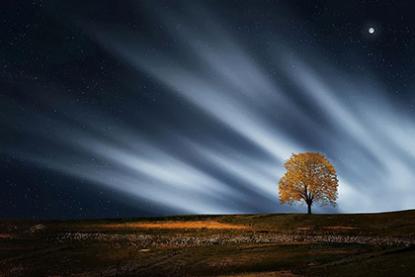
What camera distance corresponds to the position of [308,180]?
331 ft

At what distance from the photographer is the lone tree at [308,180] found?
101m

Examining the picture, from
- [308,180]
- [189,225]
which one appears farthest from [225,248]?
[308,180]

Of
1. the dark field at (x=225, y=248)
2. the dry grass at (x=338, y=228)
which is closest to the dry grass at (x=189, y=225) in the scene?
the dark field at (x=225, y=248)

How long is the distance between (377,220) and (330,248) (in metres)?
31.6

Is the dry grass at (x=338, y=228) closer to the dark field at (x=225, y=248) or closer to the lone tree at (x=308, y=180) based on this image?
the dark field at (x=225, y=248)

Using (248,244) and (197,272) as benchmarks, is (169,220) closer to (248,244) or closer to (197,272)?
(248,244)

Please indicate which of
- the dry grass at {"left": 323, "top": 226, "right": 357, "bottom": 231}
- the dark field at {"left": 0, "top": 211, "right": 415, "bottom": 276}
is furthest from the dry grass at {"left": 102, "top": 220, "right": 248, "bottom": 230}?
the dry grass at {"left": 323, "top": 226, "right": 357, "bottom": 231}

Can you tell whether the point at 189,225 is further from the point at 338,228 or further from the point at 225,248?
the point at 225,248

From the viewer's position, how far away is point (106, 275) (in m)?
39.8

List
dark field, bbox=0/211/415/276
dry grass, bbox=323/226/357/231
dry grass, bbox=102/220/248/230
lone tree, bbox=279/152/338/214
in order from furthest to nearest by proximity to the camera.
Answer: lone tree, bbox=279/152/338/214 < dry grass, bbox=102/220/248/230 < dry grass, bbox=323/226/357/231 < dark field, bbox=0/211/415/276

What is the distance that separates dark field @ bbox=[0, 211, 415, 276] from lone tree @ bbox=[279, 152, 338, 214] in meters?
17.5

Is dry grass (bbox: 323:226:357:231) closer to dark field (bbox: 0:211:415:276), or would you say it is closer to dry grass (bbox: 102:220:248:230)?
dark field (bbox: 0:211:415:276)

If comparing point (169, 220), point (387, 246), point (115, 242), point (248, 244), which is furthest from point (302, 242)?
point (169, 220)

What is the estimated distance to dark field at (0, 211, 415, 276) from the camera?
38.7m
